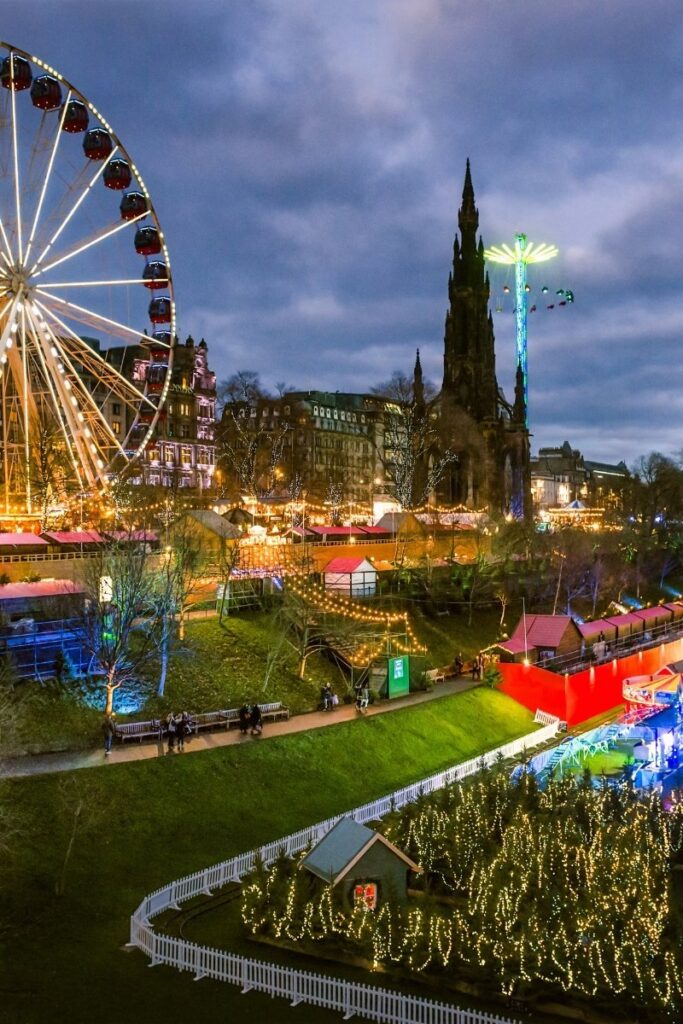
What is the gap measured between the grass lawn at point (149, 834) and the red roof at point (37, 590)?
964cm

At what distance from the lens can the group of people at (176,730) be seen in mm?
27859

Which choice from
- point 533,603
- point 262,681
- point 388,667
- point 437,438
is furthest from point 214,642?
point 437,438

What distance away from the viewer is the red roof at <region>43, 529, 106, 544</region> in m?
42.3

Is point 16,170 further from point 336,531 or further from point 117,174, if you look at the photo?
point 336,531

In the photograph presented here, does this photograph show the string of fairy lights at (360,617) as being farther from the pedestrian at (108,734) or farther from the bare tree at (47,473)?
the bare tree at (47,473)

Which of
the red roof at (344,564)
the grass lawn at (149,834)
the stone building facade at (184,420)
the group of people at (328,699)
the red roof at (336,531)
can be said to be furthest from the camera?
the stone building facade at (184,420)

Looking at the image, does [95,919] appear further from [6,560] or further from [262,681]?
[6,560]

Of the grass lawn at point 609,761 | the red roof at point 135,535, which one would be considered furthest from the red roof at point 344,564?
the grass lawn at point 609,761

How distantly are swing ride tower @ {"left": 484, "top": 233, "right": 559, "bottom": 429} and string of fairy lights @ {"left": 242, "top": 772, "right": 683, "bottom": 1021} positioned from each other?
82.7 meters

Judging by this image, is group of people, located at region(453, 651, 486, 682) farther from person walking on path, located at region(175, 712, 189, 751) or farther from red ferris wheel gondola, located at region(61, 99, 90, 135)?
red ferris wheel gondola, located at region(61, 99, 90, 135)

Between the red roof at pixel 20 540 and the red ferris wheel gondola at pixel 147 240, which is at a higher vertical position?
the red ferris wheel gondola at pixel 147 240

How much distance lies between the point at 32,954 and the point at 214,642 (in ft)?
67.1

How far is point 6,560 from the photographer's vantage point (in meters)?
38.4

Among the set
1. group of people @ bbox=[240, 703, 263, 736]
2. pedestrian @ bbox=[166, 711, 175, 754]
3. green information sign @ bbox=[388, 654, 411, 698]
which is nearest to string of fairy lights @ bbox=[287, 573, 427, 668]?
green information sign @ bbox=[388, 654, 411, 698]
